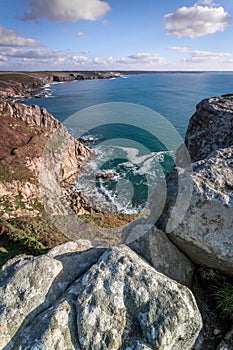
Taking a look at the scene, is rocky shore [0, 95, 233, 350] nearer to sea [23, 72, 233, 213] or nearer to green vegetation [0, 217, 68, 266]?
green vegetation [0, 217, 68, 266]

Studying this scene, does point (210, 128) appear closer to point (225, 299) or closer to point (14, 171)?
point (225, 299)

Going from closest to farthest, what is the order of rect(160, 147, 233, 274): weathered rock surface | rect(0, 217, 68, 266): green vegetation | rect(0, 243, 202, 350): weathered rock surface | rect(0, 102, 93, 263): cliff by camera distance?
rect(0, 243, 202, 350): weathered rock surface
rect(160, 147, 233, 274): weathered rock surface
rect(0, 217, 68, 266): green vegetation
rect(0, 102, 93, 263): cliff

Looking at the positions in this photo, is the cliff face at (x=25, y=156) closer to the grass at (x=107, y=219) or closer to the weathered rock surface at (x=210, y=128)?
the grass at (x=107, y=219)

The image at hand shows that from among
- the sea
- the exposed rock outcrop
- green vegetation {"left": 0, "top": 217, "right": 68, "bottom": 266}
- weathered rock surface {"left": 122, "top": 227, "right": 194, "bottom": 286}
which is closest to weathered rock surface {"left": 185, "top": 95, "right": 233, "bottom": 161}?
the exposed rock outcrop

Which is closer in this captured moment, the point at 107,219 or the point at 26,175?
the point at 107,219

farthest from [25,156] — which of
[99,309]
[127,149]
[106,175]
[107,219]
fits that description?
[99,309]

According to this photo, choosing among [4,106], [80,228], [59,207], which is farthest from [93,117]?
[80,228]

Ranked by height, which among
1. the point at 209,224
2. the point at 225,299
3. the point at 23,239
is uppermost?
the point at 209,224
